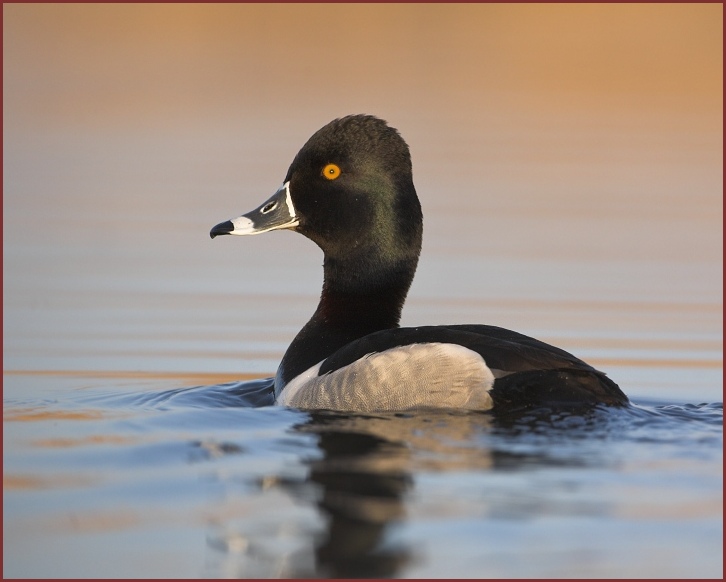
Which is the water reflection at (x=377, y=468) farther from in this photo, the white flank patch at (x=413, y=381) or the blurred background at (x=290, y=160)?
the blurred background at (x=290, y=160)

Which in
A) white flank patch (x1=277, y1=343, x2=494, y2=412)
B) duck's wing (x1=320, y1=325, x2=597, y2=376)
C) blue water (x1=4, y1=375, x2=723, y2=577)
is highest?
duck's wing (x1=320, y1=325, x2=597, y2=376)

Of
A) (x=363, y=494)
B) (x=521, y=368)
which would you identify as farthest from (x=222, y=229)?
(x=363, y=494)

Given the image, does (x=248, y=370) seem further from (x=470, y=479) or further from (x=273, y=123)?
(x=273, y=123)

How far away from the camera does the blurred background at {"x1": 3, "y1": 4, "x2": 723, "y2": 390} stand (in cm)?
975

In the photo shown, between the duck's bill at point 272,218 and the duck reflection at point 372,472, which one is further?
the duck's bill at point 272,218

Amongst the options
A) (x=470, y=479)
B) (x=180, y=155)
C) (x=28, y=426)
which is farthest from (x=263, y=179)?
(x=470, y=479)

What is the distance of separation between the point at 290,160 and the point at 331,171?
6860 mm

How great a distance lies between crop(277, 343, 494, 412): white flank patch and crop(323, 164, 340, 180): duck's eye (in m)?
1.31

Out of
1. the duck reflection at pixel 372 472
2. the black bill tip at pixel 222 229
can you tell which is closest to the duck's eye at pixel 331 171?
the black bill tip at pixel 222 229

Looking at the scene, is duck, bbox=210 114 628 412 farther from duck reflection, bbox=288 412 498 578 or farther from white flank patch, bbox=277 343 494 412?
duck reflection, bbox=288 412 498 578

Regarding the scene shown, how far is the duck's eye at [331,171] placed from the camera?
7516 mm

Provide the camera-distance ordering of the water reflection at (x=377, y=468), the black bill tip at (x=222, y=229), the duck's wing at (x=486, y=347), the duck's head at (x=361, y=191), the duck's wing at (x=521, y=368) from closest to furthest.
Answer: the water reflection at (x=377, y=468) → the duck's wing at (x=521, y=368) → the duck's wing at (x=486, y=347) → the duck's head at (x=361, y=191) → the black bill tip at (x=222, y=229)

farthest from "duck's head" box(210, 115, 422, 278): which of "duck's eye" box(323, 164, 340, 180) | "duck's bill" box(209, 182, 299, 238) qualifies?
"duck's bill" box(209, 182, 299, 238)

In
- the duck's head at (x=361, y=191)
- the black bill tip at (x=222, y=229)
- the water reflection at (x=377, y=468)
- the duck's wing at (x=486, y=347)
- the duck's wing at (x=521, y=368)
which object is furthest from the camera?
the black bill tip at (x=222, y=229)
